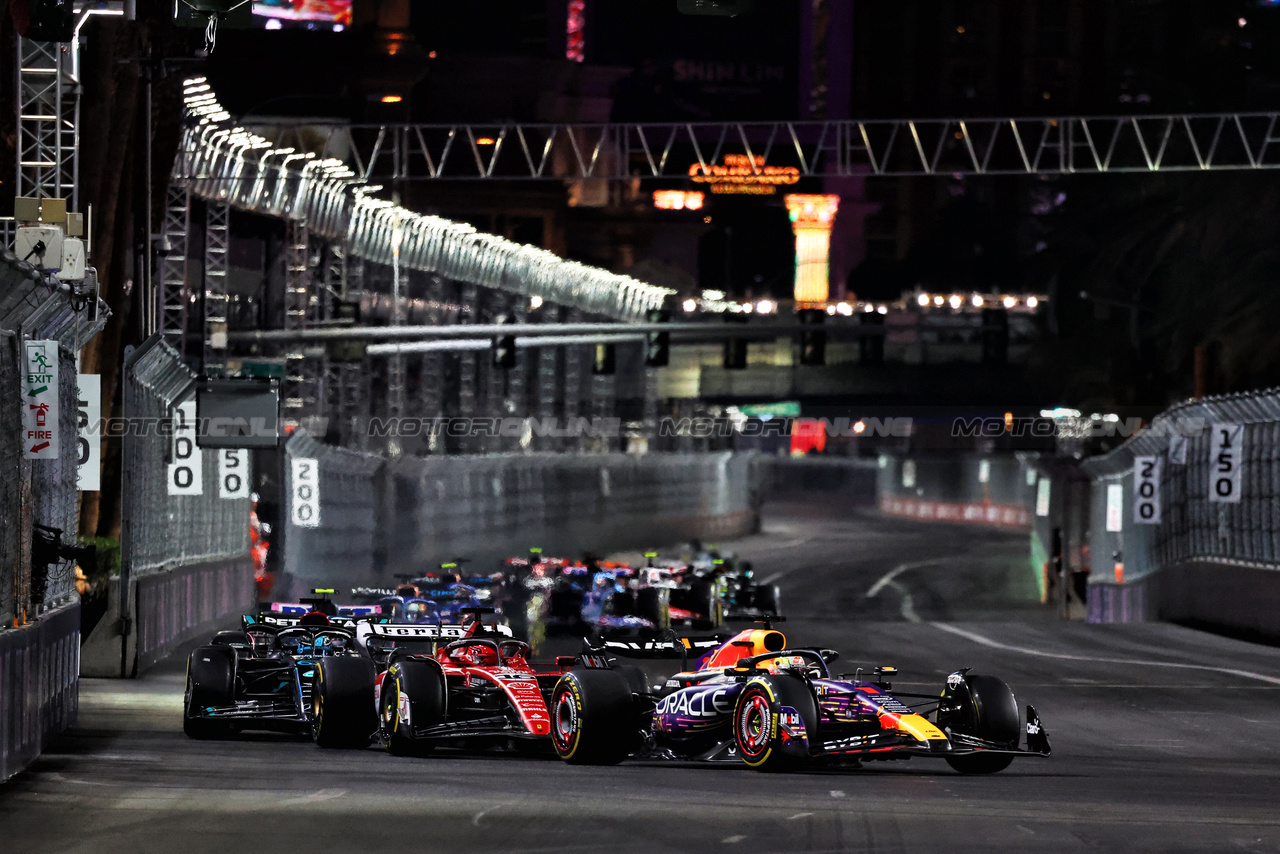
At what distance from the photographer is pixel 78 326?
711 inches

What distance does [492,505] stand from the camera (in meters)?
57.9

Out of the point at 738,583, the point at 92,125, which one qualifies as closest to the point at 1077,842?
the point at 738,583

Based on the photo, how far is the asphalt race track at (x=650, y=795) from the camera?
10.8 m

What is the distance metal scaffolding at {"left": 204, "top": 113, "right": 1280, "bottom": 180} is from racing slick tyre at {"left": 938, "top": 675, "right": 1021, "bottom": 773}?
22.8 m

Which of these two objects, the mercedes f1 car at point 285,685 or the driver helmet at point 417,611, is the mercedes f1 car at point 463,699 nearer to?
the mercedes f1 car at point 285,685

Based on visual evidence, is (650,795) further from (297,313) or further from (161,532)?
(297,313)

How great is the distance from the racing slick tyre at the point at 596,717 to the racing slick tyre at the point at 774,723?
802mm
